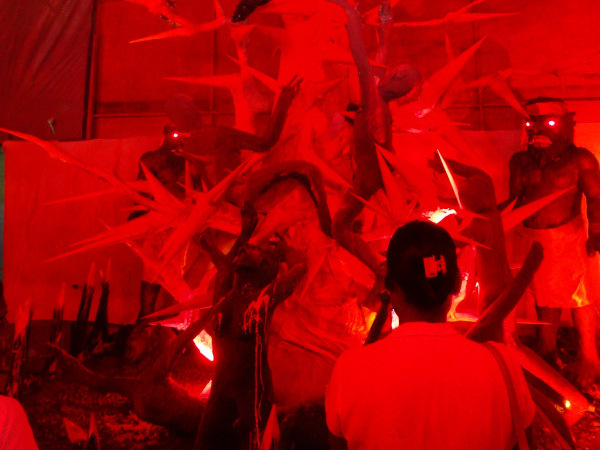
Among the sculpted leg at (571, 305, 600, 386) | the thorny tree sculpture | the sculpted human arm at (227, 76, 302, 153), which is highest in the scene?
the sculpted human arm at (227, 76, 302, 153)

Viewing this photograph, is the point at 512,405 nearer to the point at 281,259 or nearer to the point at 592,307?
the point at 281,259

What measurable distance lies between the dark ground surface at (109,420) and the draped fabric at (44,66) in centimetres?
234

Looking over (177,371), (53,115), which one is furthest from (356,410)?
(53,115)

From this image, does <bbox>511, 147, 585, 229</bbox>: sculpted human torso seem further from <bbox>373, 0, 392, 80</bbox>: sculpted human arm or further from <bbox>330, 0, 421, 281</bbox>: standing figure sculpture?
<bbox>330, 0, 421, 281</bbox>: standing figure sculpture

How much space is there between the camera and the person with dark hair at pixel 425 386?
3.10 ft

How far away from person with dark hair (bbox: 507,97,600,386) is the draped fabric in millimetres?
3731

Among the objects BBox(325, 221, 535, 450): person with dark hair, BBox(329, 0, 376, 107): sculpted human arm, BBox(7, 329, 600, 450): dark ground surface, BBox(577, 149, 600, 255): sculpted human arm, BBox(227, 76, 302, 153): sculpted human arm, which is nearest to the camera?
BBox(325, 221, 535, 450): person with dark hair

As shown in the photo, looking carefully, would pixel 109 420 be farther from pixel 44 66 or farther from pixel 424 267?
pixel 44 66

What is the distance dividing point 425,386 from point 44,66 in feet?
16.5

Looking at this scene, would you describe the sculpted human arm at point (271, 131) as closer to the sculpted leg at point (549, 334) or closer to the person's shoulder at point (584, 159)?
the person's shoulder at point (584, 159)

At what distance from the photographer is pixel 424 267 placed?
1033 millimetres

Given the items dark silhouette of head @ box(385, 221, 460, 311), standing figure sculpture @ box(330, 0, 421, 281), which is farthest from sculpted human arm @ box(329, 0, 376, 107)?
dark silhouette of head @ box(385, 221, 460, 311)

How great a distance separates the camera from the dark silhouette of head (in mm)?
1035

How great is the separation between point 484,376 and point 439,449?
147 mm
